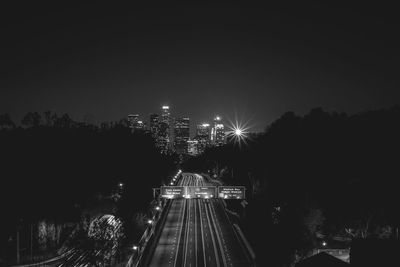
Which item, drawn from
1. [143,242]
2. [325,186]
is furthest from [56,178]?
[325,186]

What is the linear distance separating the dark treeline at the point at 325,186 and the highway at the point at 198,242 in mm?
2403

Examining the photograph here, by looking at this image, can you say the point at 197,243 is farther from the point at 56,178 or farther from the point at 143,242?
the point at 56,178

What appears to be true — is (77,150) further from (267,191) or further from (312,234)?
(312,234)

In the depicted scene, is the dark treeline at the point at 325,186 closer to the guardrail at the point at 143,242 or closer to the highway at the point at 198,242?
the highway at the point at 198,242

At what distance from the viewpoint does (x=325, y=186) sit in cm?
5275

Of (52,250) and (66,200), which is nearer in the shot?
(52,250)

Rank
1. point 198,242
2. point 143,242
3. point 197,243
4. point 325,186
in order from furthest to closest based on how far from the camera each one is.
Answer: point 325,186 → point 198,242 → point 197,243 → point 143,242

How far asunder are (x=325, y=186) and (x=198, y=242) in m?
16.9

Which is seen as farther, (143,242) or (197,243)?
(197,243)

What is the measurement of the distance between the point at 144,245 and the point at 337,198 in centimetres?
2105

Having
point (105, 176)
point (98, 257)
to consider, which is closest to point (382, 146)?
point (98, 257)

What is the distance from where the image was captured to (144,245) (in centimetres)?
4350

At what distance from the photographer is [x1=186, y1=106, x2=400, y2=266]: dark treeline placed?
4181 centimetres

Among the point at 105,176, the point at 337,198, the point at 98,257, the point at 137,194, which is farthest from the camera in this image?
the point at 105,176
